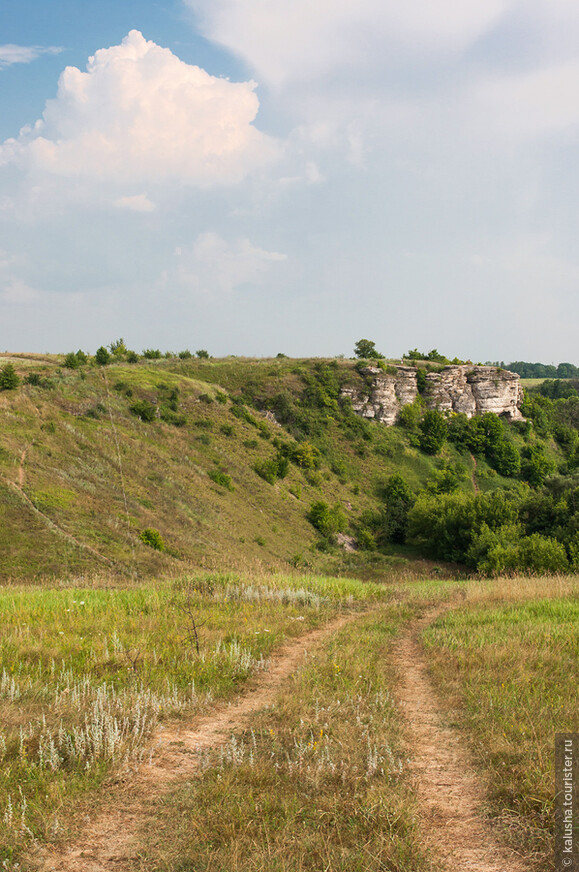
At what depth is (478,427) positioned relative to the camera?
234ft

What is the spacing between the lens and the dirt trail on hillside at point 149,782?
3246mm

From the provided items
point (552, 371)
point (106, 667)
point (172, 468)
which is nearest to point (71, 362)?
point (172, 468)

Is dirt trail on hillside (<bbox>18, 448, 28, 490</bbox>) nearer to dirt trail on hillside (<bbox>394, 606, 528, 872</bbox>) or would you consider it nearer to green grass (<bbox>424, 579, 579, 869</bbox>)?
green grass (<bbox>424, 579, 579, 869</bbox>)

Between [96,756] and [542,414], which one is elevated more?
[542,414]

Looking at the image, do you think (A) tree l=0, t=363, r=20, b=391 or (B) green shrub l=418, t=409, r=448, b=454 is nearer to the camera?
(A) tree l=0, t=363, r=20, b=391

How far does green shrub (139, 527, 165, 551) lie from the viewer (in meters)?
25.4

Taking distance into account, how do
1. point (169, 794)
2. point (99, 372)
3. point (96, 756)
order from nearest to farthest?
1. point (169, 794)
2. point (96, 756)
3. point (99, 372)

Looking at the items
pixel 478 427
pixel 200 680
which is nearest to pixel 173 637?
pixel 200 680

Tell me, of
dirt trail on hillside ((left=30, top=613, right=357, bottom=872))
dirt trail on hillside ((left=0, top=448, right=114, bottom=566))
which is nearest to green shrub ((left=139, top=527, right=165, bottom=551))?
dirt trail on hillside ((left=0, top=448, right=114, bottom=566))

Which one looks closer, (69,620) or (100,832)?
(100,832)

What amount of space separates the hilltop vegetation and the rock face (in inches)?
77.9

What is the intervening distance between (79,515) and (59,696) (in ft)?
68.0

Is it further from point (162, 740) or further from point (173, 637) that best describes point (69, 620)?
point (162, 740)

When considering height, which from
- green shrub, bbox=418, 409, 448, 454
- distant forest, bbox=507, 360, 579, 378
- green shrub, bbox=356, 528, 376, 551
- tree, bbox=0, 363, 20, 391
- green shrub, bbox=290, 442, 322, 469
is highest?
distant forest, bbox=507, 360, 579, 378
